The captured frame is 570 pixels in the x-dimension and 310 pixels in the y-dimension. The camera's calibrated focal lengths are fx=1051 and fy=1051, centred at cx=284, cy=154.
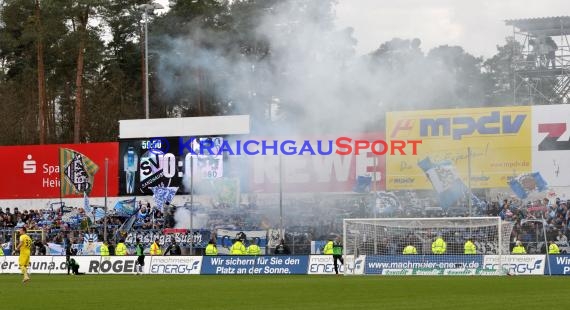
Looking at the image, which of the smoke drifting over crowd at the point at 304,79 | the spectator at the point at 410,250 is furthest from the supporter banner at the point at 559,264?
the smoke drifting over crowd at the point at 304,79

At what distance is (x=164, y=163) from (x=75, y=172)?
764 centimetres

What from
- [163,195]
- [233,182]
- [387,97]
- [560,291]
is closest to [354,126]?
[387,97]

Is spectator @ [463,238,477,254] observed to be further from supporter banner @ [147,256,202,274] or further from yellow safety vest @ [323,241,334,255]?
supporter banner @ [147,256,202,274]

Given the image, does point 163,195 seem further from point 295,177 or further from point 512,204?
point 512,204

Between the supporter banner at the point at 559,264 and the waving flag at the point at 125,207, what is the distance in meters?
26.8

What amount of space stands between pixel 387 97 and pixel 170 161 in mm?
13129

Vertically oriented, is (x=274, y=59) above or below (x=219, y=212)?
above

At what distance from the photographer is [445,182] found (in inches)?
2066

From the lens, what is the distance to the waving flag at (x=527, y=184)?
51.6m

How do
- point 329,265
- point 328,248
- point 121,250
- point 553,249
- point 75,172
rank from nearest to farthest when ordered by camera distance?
1. point 553,249
2. point 329,265
3. point 328,248
4. point 121,250
5. point 75,172

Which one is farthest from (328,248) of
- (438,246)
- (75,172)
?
(75,172)

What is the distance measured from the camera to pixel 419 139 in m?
54.7

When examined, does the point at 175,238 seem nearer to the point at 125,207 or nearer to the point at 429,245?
the point at 125,207

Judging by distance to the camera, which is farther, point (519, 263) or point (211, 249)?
point (211, 249)
